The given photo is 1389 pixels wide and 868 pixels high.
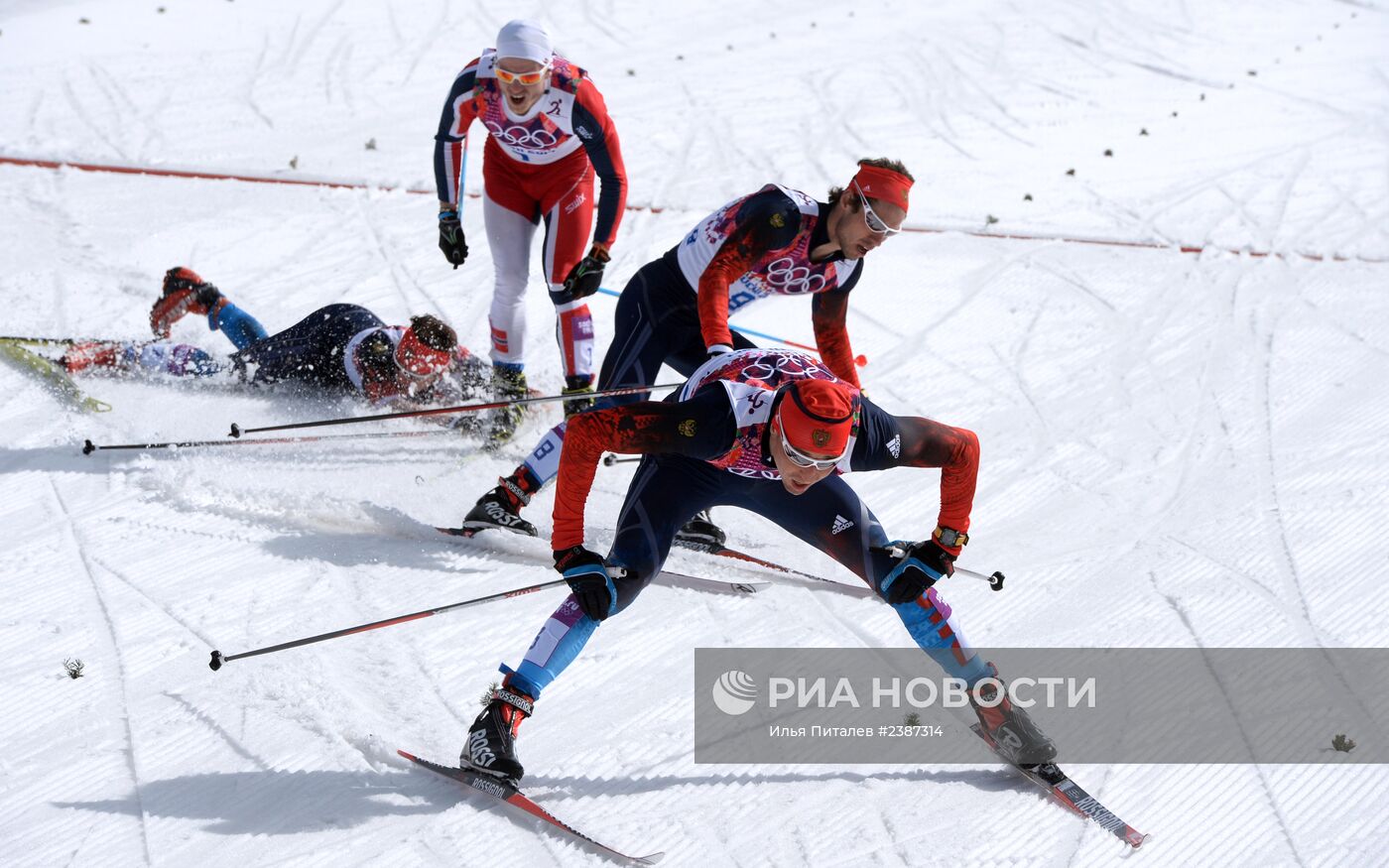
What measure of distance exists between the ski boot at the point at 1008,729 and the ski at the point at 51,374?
4.66 meters

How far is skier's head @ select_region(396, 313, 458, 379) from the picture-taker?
19.6 feet

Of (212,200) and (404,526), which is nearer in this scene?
(404,526)

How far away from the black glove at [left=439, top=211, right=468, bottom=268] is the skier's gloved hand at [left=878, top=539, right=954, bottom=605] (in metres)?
3.08

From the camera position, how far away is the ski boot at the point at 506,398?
6.23 meters

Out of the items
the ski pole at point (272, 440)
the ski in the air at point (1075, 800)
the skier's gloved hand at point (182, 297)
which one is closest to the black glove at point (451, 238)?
the ski pole at point (272, 440)

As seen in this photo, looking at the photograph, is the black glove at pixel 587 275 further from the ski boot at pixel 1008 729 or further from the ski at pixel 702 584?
the ski boot at pixel 1008 729

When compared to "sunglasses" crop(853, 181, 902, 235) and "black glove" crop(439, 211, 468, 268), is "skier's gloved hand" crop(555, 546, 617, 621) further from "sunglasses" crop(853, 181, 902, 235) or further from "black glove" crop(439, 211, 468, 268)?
"black glove" crop(439, 211, 468, 268)

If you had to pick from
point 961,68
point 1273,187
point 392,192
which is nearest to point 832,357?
point 392,192

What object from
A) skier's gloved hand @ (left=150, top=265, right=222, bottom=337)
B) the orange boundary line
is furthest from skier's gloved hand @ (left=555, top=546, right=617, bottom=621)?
the orange boundary line

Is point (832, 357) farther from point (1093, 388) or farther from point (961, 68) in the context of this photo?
point (961, 68)

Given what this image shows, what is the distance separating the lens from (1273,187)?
10.5m

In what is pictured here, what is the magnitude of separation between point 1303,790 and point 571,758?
2541mm

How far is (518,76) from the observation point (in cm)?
538

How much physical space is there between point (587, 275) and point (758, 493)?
199 cm
